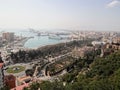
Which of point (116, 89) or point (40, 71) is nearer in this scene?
point (116, 89)

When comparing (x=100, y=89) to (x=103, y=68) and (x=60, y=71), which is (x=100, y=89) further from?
(x=60, y=71)

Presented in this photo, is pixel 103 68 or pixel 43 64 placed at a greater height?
pixel 103 68

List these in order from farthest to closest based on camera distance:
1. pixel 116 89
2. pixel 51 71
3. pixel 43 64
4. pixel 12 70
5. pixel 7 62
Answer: pixel 7 62
pixel 43 64
pixel 12 70
pixel 51 71
pixel 116 89

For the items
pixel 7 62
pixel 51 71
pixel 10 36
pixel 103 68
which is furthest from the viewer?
pixel 10 36

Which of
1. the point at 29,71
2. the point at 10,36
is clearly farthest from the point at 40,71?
the point at 10,36

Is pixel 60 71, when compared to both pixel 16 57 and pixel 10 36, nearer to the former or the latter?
pixel 16 57

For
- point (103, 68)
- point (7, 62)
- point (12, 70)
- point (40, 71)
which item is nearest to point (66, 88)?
point (103, 68)

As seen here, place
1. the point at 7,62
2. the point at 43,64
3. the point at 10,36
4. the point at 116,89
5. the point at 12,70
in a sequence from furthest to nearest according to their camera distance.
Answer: the point at 10,36 → the point at 7,62 → the point at 43,64 → the point at 12,70 → the point at 116,89

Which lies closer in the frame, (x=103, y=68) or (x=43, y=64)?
(x=103, y=68)

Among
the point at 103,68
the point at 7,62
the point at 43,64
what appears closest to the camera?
the point at 103,68
